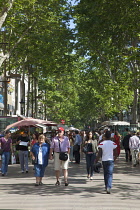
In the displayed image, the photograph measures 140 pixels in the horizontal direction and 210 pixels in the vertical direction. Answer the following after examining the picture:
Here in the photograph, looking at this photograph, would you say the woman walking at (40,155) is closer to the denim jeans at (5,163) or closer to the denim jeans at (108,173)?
the denim jeans at (108,173)

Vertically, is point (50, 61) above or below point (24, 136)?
above

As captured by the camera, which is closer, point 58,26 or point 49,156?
point 49,156

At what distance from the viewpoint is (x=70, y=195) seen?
11.2 m

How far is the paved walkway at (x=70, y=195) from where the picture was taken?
9.60 meters

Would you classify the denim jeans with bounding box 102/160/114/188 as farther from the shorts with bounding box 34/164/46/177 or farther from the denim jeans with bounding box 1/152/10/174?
the denim jeans with bounding box 1/152/10/174

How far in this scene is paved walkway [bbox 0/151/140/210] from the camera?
9.60m

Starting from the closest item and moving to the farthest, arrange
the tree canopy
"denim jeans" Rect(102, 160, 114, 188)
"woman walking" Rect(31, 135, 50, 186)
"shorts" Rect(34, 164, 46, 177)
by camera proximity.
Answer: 1. "denim jeans" Rect(102, 160, 114, 188)
2. "shorts" Rect(34, 164, 46, 177)
3. "woman walking" Rect(31, 135, 50, 186)
4. the tree canopy

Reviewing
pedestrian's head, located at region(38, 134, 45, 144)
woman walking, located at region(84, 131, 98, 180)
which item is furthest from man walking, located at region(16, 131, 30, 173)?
pedestrian's head, located at region(38, 134, 45, 144)

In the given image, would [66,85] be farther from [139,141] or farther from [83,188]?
[83,188]

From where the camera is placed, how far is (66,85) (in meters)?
76.6

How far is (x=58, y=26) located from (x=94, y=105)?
42234 millimetres

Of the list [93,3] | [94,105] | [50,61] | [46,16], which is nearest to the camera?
[93,3]

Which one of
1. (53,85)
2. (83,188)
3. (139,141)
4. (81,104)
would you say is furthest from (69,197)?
(81,104)

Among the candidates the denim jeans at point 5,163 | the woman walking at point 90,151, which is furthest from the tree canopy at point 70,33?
the denim jeans at point 5,163
